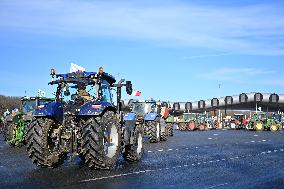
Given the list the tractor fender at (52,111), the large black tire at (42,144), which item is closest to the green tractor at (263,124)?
the tractor fender at (52,111)

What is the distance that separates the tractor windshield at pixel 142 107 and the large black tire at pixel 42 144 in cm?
1499

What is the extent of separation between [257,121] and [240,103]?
17738 mm

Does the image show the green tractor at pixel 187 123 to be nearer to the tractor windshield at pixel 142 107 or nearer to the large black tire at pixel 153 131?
the tractor windshield at pixel 142 107

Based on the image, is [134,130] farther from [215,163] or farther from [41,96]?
[41,96]

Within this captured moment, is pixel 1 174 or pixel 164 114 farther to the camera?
pixel 164 114

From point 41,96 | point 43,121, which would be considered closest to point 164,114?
point 41,96

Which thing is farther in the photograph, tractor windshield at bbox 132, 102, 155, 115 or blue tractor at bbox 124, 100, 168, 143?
tractor windshield at bbox 132, 102, 155, 115

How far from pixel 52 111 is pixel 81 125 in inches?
32.9

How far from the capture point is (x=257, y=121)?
45.1 meters

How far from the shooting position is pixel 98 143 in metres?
9.69

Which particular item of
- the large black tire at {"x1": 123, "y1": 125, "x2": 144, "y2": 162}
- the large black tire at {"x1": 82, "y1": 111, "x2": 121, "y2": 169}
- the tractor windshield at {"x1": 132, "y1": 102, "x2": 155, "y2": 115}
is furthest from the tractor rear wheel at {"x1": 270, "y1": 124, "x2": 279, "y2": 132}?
the large black tire at {"x1": 82, "y1": 111, "x2": 121, "y2": 169}

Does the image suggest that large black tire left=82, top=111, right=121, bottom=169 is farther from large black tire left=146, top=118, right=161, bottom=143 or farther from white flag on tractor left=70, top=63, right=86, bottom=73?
large black tire left=146, top=118, right=161, bottom=143

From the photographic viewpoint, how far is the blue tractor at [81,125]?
387 inches

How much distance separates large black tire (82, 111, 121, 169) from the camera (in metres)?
9.69
